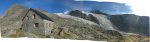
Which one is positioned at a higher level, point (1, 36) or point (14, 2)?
point (14, 2)

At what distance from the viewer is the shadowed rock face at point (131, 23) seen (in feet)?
14.1

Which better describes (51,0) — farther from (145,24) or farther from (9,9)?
(145,24)

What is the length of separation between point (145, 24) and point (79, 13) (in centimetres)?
61

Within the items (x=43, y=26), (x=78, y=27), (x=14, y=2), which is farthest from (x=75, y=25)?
(x=14, y=2)

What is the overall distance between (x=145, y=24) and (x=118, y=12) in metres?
0.27

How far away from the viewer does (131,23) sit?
14.2ft

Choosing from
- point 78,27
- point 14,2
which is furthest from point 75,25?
point 14,2

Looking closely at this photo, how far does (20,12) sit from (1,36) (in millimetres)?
270

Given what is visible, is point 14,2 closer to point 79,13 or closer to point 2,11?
point 2,11

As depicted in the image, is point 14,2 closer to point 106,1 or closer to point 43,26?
point 43,26

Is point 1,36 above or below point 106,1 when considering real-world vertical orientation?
below

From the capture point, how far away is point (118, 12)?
4281 mm

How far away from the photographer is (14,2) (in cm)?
420

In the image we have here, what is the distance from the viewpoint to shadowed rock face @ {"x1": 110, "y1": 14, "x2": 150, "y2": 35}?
429 centimetres
